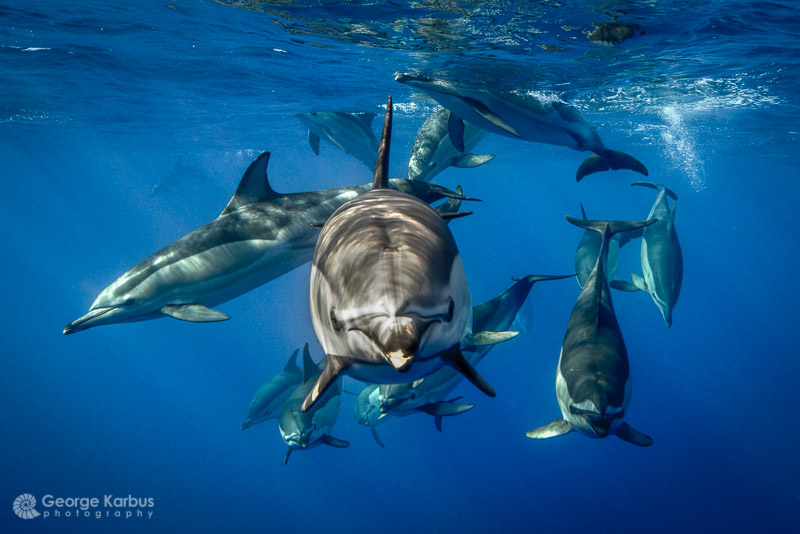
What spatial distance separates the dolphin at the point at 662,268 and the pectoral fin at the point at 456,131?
346cm

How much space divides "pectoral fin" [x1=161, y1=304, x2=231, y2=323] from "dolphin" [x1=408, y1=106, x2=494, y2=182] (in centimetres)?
356

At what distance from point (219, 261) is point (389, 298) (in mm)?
4261

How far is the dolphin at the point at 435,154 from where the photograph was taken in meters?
7.41

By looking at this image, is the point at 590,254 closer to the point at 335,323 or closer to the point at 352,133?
the point at 352,133

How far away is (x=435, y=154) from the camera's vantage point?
7594 mm

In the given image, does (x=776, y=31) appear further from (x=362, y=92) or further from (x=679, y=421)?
(x=679, y=421)

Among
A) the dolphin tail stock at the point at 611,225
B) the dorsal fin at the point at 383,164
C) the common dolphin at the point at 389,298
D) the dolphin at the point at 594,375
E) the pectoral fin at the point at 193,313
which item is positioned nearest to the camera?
the common dolphin at the point at 389,298

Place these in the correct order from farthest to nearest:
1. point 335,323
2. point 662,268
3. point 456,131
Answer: point 662,268 < point 456,131 < point 335,323

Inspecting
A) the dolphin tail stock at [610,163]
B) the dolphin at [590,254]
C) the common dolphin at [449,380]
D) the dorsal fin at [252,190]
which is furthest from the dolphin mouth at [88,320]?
the dolphin at [590,254]

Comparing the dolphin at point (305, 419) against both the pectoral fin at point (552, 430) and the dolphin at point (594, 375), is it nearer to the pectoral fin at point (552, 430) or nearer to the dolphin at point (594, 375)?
the pectoral fin at point (552, 430)

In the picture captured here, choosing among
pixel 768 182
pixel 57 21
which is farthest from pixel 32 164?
pixel 768 182

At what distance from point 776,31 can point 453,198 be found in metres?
10.3

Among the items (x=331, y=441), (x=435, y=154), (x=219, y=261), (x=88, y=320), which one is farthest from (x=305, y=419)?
(x=435, y=154)

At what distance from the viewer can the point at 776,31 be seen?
413 inches
